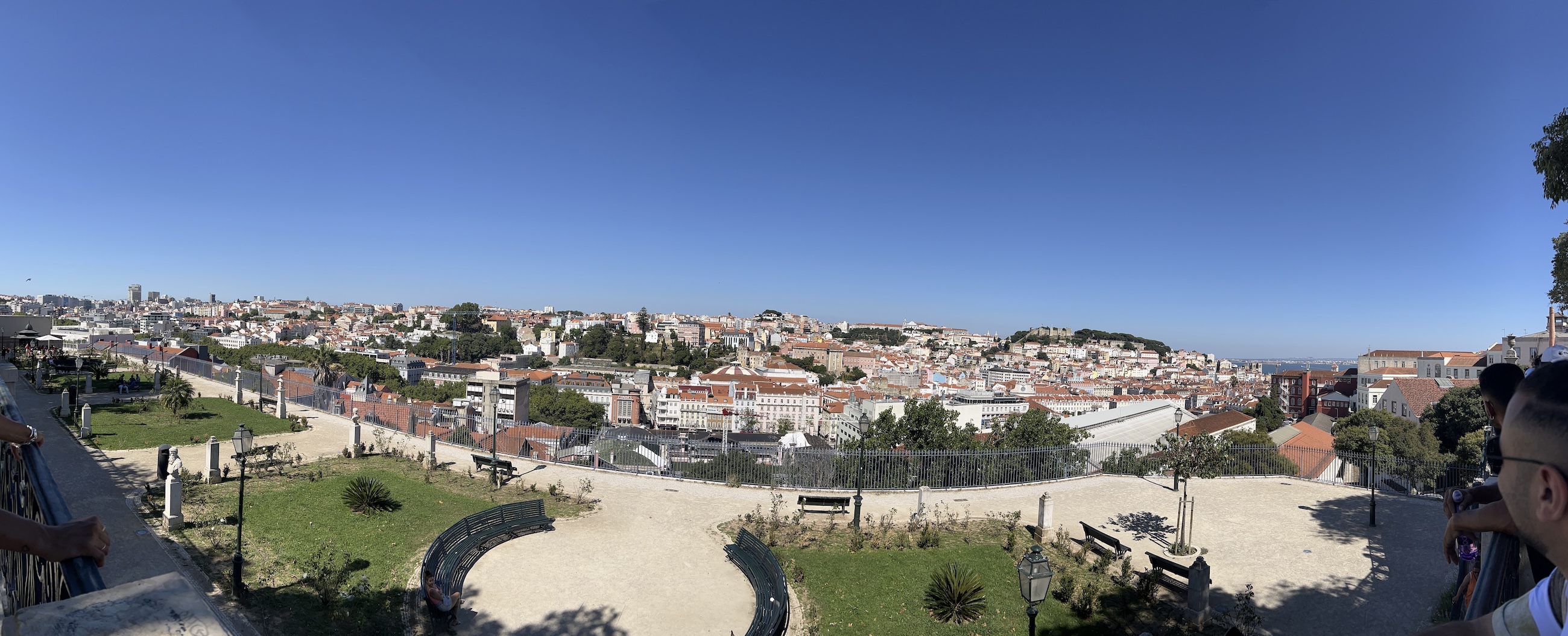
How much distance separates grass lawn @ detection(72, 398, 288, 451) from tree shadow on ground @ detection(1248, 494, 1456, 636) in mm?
19111

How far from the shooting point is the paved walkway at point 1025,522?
289 inches

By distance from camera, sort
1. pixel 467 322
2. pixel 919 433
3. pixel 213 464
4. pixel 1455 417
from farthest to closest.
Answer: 1. pixel 467 322
2. pixel 1455 417
3. pixel 919 433
4. pixel 213 464

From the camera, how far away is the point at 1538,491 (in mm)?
1007

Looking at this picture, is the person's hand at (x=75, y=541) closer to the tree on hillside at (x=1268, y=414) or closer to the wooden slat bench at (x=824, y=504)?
the wooden slat bench at (x=824, y=504)

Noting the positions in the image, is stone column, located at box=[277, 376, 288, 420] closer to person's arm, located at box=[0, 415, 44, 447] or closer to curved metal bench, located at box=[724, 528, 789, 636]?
curved metal bench, located at box=[724, 528, 789, 636]

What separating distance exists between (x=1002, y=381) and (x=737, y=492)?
10543cm

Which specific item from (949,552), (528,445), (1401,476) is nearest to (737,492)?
(949,552)

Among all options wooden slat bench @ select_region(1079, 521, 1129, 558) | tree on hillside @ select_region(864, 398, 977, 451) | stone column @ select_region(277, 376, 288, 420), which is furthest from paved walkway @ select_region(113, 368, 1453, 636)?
tree on hillside @ select_region(864, 398, 977, 451)

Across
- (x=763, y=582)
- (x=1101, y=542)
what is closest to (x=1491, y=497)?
(x=763, y=582)

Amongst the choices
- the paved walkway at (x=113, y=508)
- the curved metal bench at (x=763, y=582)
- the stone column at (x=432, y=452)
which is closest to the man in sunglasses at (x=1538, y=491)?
the curved metal bench at (x=763, y=582)

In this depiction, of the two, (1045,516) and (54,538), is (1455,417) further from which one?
(54,538)

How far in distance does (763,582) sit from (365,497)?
643cm

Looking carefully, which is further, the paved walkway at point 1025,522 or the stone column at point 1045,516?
the stone column at point 1045,516

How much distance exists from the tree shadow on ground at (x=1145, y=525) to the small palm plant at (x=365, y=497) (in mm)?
11974
